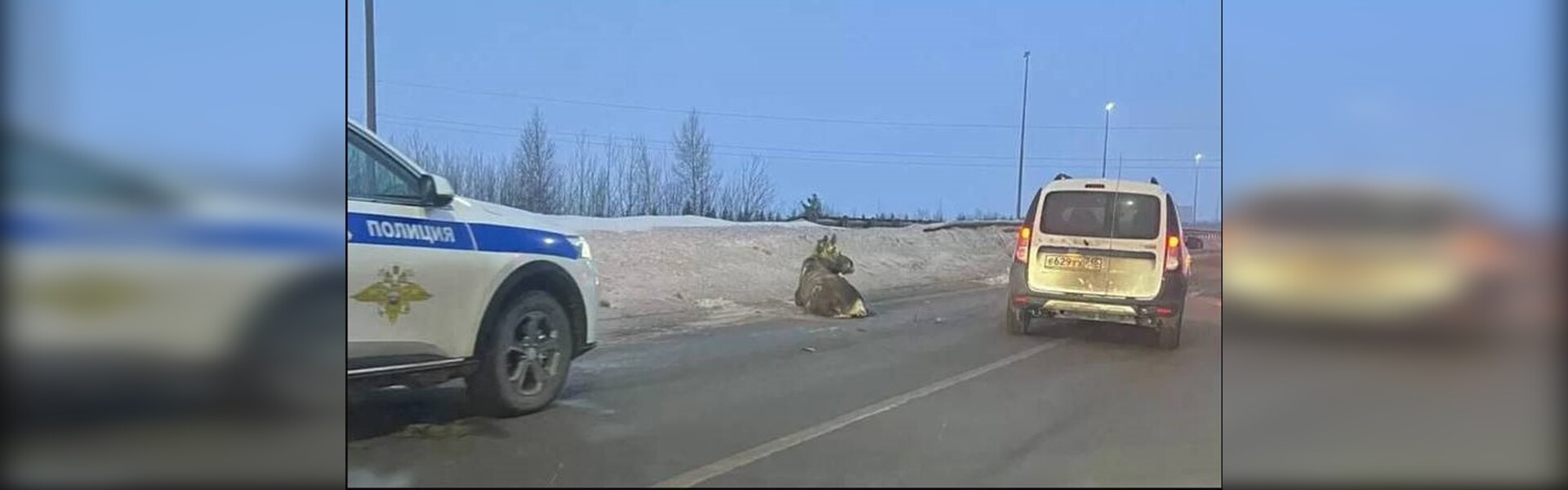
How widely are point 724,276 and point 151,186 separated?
1.98m

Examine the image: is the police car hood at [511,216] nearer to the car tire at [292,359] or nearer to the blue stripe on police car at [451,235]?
the blue stripe on police car at [451,235]

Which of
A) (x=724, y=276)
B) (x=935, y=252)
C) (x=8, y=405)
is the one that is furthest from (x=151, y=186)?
(x=935, y=252)

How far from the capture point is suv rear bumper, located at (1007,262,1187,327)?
3.26m

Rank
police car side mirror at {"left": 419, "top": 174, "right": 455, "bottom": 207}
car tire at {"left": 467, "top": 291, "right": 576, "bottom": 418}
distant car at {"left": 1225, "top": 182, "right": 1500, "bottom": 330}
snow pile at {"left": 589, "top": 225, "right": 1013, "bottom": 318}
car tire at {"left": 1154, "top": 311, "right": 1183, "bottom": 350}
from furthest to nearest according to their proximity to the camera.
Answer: snow pile at {"left": 589, "top": 225, "right": 1013, "bottom": 318} < car tire at {"left": 1154, "top": 311, "right": 1183, "bottom": 350} < car tire at {"left": 467, "top": 291, "right": 576, "bottom": 418} < police car side mirror at {"left": 419, "top": 174, "right": 455, "bottom": 207} < distant car at {"left": 1225, "top": 182, "right": 1500, "bottom": 330}

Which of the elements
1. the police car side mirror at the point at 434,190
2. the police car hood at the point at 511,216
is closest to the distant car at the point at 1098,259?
the police car hood at the point at 511,216

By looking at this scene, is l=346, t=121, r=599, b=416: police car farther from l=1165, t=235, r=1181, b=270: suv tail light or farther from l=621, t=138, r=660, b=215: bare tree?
l=1165, t=235, r=1181, b=270: suv tail light

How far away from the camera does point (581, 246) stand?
3.42 metres

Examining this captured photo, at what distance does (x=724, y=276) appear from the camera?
152 inches

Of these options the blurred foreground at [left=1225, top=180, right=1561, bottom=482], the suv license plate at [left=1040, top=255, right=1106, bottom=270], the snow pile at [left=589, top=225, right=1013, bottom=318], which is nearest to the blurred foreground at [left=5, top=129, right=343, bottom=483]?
the snow pile at [left=589, top=225, right=1013, bottom=318]

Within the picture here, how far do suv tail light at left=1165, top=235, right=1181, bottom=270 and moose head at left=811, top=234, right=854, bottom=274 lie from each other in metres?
1.14

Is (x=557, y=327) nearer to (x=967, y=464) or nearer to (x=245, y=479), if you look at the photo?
(x=245, y=479)

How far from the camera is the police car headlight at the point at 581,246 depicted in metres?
3.38

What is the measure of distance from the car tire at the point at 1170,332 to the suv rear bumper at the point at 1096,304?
2 cm

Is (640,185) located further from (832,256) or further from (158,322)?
(158,322)
